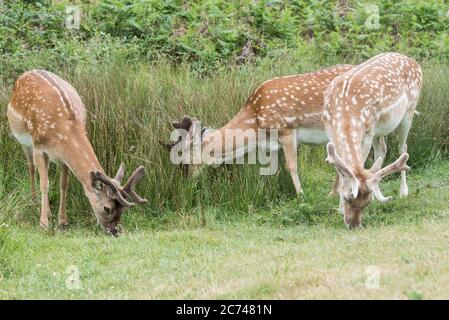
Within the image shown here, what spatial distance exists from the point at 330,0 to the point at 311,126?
7714mm

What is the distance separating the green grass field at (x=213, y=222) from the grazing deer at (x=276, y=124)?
0.26 metres

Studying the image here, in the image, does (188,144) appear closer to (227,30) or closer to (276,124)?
(276,124)

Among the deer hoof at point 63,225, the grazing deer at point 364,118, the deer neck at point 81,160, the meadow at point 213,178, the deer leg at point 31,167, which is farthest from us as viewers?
the deer leg at point 31,167

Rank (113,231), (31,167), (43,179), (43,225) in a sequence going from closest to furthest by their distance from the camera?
(113,231)
(43,225)
(43,179)
(31,167)

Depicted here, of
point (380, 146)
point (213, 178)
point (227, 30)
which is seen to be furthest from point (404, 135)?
point (227, 30)

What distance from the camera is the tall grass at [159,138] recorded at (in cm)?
1091

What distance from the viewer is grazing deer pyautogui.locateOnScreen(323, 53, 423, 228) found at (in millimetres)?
9367

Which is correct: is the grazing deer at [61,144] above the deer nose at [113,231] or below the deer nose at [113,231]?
above

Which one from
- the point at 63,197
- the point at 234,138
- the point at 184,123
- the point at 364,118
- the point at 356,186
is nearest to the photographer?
the point at 356,186

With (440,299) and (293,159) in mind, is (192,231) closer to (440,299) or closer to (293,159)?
(293,159)

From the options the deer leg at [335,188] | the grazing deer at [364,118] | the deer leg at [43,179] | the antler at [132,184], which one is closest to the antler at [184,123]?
the antler at [132,184]

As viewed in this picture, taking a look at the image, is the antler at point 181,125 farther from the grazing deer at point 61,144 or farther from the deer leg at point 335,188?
the deer leg at point 335,188

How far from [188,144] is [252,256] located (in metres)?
2.90

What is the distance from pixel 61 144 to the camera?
10.2 metres
